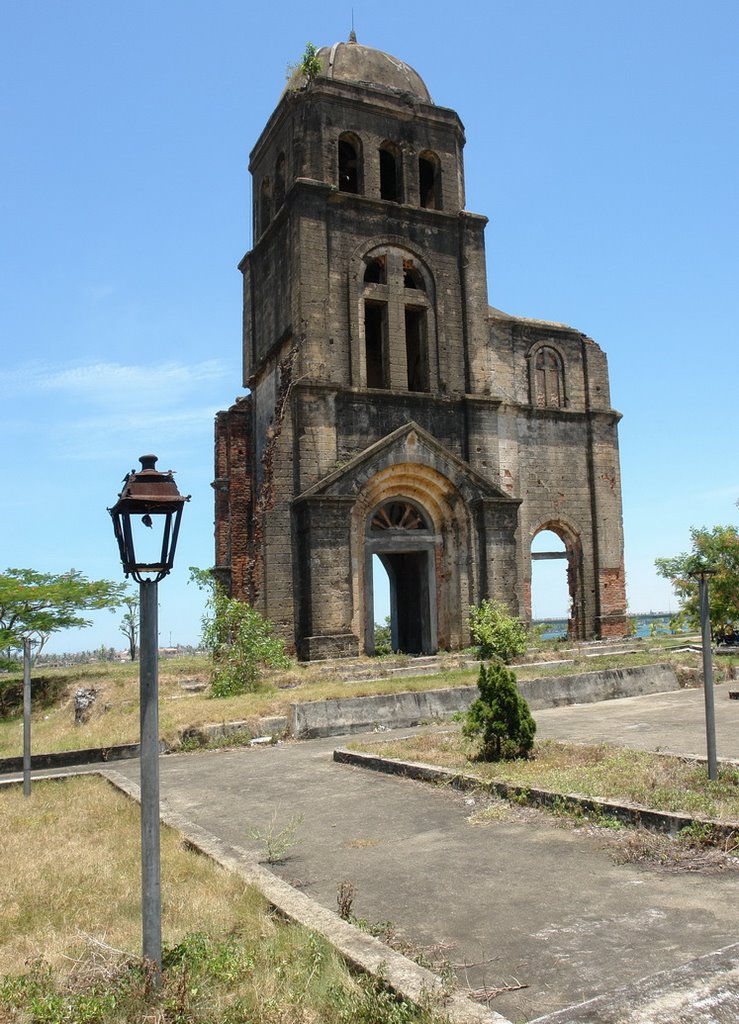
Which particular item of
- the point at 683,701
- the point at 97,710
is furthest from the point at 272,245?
the point at 683,701

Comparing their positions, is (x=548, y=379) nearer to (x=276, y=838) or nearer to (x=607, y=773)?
(x=607, y=773)

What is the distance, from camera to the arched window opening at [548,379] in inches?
984

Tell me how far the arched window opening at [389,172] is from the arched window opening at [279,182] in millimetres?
2838

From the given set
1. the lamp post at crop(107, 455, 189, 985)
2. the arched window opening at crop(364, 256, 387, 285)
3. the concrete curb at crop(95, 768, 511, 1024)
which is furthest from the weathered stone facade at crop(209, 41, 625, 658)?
the lamp post at crop(107, 455, 189, 985)

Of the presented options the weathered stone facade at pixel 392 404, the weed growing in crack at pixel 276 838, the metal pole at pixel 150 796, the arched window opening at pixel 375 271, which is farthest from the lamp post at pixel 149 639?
the arched window opening at pixel 375 271

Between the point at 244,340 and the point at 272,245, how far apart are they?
3.35m

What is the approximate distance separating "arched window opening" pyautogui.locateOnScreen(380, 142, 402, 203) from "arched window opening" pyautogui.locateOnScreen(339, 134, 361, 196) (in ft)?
2.63

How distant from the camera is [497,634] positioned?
66.3 feet

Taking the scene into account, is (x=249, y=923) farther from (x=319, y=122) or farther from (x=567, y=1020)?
(x=319, y=122)

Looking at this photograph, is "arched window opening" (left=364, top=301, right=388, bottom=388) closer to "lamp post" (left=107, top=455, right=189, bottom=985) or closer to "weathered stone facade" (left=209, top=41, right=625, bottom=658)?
→ "weathered stone facade" (left=209, top=41, right=625, bottom=658)

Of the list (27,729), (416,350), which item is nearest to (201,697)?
(27,729)

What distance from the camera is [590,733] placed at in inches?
462

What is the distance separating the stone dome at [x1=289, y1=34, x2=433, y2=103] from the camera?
918 inches

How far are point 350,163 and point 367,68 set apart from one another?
2.62 m
